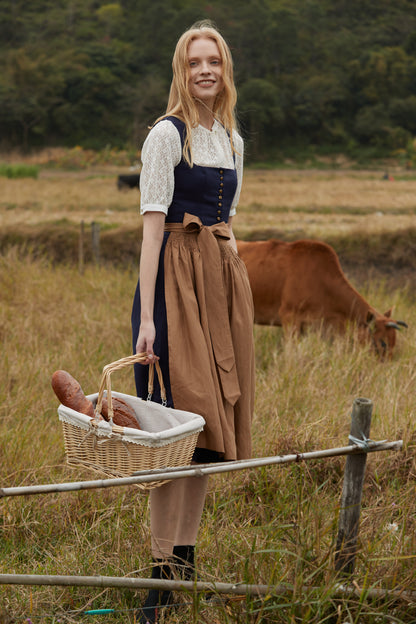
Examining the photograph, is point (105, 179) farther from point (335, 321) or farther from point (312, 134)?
point (335, 321)

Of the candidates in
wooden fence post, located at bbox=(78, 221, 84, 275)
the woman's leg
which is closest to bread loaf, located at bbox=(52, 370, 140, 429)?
the woman's leg

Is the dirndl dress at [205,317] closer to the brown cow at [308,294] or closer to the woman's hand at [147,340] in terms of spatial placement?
the woman's hand at [147,340]

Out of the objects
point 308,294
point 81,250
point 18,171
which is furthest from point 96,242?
point 18,171

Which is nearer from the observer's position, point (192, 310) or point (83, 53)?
point (192, 310)

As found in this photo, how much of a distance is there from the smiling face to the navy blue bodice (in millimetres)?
162

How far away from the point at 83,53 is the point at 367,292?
4783 centimetres

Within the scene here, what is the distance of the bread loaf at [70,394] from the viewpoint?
228cm

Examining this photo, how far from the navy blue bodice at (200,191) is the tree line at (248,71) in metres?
37.7

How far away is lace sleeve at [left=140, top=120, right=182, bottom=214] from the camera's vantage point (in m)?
2.38

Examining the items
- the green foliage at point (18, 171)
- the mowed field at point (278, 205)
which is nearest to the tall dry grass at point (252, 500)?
the mowed field at point (278, 205)

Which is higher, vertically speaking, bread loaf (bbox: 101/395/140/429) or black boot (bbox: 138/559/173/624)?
bread loaf (bbox: 101/395/140/429)

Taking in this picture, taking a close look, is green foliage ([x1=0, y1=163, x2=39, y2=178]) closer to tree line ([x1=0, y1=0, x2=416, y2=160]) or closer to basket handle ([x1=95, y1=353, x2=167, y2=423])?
tree line ([x1=0, y1=0, x2=416, y2=160])

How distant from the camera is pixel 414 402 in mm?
4035

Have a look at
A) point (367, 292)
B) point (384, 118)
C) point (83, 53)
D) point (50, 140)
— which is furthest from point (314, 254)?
point (83, 53)
